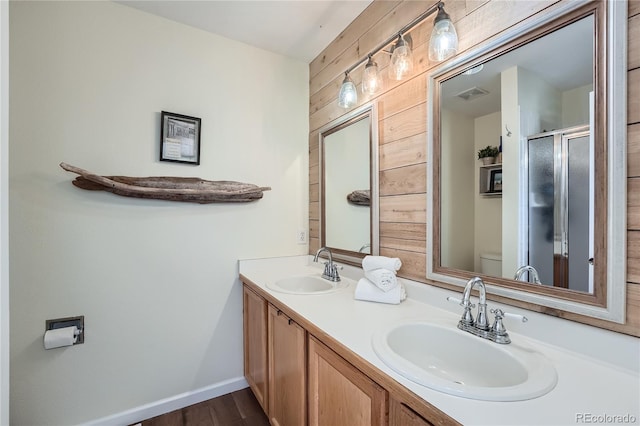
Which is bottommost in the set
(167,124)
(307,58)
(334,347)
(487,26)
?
(334,347)

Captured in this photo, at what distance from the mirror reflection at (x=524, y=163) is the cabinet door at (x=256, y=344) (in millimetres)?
1064

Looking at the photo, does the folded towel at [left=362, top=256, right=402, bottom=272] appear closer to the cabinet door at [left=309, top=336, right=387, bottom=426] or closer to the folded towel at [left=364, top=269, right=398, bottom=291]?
the folded towel at [left=364, top=269, right=398, bottom=291]

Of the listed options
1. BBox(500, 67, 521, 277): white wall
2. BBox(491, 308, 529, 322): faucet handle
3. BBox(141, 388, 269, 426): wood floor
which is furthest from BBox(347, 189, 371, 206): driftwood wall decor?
BBox(141, 388, 269, 426): wood floor

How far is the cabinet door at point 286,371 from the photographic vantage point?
1158mm

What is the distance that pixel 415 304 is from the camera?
1.28m

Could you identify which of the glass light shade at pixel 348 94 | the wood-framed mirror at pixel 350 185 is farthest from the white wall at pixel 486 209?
the glass light shade at pixel 348 94

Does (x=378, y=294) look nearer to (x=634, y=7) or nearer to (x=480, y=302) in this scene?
(x=480, y=302)

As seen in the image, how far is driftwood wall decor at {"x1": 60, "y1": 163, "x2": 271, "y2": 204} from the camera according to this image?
4.87ft

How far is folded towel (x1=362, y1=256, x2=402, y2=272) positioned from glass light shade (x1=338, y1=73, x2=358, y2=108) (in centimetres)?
95

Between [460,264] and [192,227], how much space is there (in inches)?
61.9

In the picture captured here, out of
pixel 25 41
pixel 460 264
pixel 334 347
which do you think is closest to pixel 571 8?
pixel 460 264

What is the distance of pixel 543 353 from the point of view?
83 centimetres

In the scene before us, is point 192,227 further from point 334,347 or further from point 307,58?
point 307,58

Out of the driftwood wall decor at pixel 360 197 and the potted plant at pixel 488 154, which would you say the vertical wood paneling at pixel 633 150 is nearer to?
the potted plant at pixel 488 154
